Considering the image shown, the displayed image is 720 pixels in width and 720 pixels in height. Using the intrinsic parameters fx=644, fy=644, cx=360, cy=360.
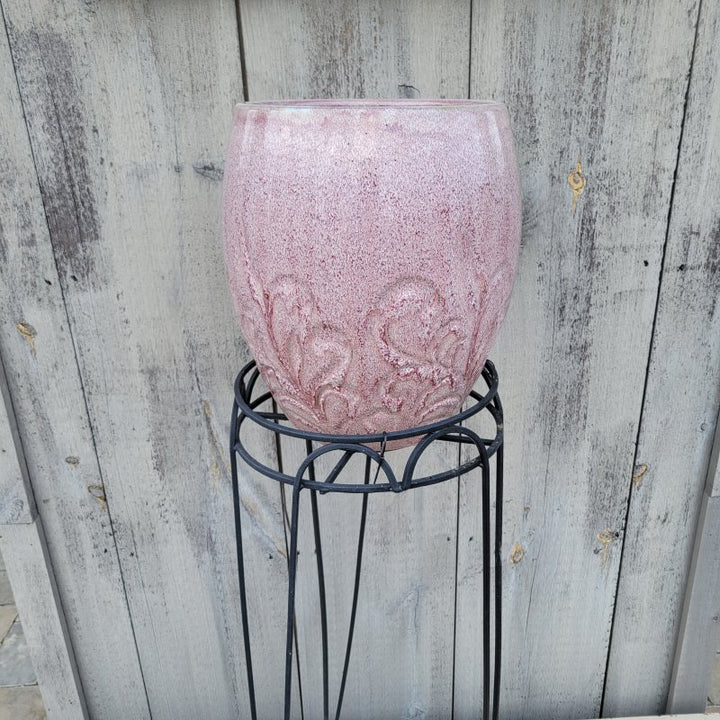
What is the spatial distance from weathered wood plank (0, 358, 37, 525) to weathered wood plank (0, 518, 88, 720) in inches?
0.9

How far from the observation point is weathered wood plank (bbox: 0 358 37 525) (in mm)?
874

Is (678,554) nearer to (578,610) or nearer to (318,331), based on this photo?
(578,610)

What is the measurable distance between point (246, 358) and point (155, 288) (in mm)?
149

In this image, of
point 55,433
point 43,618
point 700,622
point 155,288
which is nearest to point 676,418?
point 700,622

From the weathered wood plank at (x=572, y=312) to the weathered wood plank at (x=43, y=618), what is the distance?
63 centimetres

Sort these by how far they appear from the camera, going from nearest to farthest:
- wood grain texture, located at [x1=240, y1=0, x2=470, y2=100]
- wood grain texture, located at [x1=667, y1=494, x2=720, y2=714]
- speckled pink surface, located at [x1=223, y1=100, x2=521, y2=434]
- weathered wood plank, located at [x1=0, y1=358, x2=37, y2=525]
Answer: speckled pink surface, located at [x1=223, y1=100, x2=521, y2=434] → wood grain texture, located at [x1=240, y1=0, x2=470, y2=100] → weathered wood plank, located at [x1=0, y1=358, x2=37, y2=525] → wood grain texture, located at [x1=667, y1=494, x2=720, y2=714]

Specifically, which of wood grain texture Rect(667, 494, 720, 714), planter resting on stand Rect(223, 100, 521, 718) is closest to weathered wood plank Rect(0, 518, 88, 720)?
planter resting on stand Rect(223, 100, 521, 718)

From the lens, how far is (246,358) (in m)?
0.88

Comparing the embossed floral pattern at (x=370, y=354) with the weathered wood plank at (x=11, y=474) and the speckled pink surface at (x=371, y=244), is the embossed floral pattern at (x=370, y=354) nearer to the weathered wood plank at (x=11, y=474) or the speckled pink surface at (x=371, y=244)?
the speckled pink surface at (x=371, y=244)

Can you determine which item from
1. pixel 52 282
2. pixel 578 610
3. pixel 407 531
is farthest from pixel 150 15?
pixel 578 610

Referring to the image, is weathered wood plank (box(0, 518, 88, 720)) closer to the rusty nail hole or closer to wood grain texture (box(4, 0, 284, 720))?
wood grain texture (box(4, 0, 284, 720))

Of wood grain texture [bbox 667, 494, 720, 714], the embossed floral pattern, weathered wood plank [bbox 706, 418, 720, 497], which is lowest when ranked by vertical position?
wood grain texture [bbox 667, 494, 720, 714]

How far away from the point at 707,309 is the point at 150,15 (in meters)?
0.80

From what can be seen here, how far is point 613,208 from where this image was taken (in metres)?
0.82
